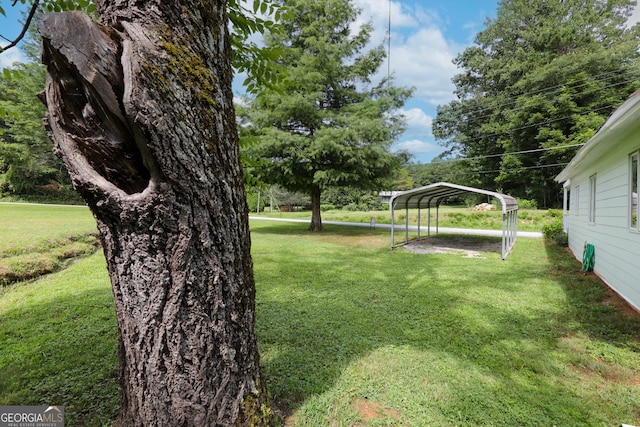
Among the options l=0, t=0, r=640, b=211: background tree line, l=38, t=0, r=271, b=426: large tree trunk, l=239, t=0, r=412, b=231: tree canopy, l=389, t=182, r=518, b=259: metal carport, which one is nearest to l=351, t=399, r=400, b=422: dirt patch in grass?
l=38, t=0, r=271, b=426: large tree trunk

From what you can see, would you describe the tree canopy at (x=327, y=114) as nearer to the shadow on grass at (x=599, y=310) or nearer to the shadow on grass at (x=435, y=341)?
the shadow on grass at (x=435, y=341)

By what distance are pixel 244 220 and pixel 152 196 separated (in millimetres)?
499

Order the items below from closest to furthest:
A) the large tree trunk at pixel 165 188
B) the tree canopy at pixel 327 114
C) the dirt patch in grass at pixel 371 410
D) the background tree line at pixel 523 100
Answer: the large tree trunk at pixel 165 188 → the dirt patch in grass at pixel 371 410 → the tree canopy at pixel 327 114 → the background tree line at pixel 523 100

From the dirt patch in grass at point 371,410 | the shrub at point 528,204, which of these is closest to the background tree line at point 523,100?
the shrub at point 528,204

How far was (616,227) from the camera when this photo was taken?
199 inches

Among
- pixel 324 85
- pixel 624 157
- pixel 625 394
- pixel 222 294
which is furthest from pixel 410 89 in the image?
pixel 222 294

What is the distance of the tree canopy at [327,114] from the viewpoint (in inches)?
462

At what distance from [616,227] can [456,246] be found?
17.9 ft

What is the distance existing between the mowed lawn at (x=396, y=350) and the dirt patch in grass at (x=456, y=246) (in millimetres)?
3286

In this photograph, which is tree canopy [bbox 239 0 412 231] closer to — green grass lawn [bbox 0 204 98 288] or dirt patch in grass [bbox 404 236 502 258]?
dirt patch in grass [bbox 404 236 502 258]

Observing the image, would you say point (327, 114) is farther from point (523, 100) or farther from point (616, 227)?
point (523, 100)

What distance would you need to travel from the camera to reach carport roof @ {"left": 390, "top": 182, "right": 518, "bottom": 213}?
8.87 meters

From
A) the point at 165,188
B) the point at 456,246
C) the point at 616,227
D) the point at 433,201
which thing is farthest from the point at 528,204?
the point at 165,188

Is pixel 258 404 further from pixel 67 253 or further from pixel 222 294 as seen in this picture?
pixel 67 253
